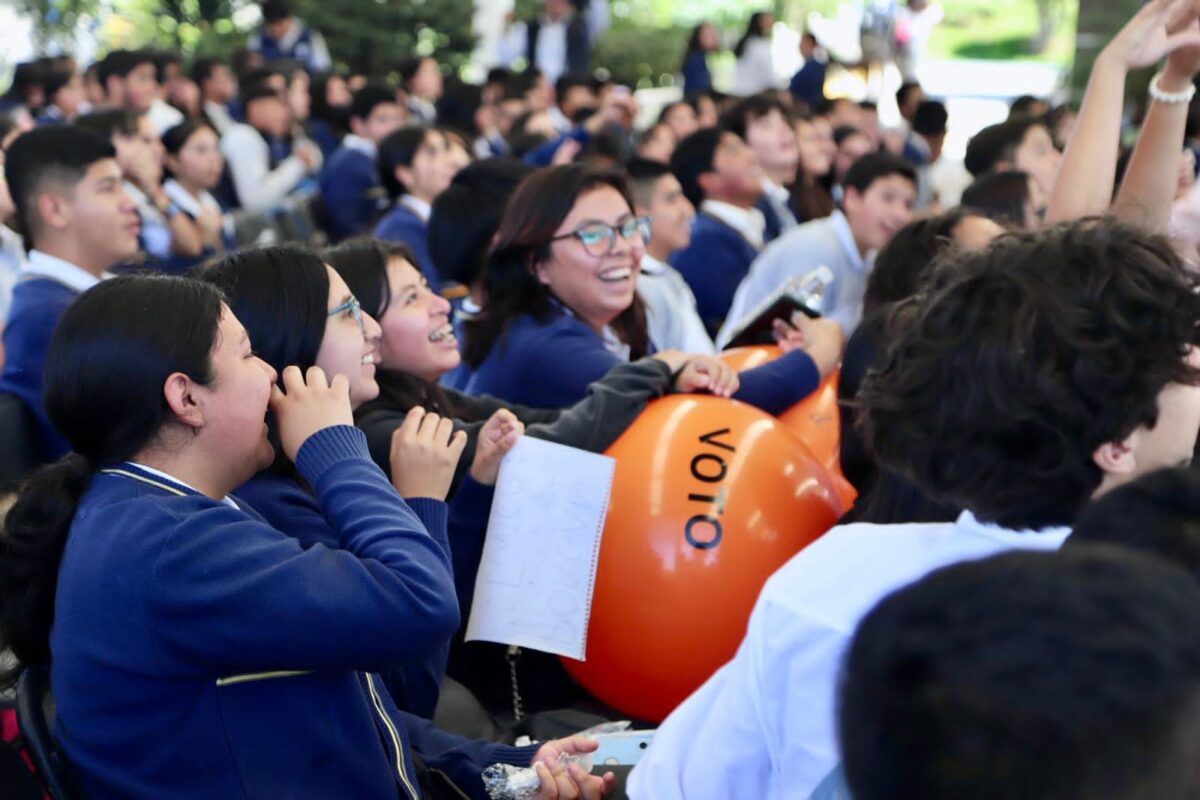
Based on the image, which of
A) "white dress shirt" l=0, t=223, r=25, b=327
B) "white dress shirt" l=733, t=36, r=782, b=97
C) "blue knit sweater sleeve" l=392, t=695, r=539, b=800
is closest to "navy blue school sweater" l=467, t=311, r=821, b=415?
"blue knit sweater sleeve" l=392, t=695, r=539, b=800

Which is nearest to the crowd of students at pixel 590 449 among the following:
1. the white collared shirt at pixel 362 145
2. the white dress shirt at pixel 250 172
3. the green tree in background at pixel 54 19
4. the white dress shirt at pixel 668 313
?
the white dress shirt at pixel 668 313

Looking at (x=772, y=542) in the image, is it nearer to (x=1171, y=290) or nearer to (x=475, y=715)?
(x=475, y=715)

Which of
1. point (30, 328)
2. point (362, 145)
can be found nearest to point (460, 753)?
point (30, 328)

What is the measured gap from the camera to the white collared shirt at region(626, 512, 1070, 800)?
1332 mm

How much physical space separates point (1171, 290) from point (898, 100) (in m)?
11.5

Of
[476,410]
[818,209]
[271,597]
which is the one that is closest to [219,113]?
[818,209]

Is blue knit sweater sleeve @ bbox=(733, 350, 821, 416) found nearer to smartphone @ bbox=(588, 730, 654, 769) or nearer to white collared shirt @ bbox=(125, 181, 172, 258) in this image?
smartphone @ bbox=(588, 730, 654, 769)

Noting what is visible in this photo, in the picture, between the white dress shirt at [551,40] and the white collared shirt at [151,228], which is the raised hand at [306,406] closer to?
the white collared shirt at [151,228]

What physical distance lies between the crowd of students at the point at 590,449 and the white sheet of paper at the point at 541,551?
41 mm

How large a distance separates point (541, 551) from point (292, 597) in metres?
0.79

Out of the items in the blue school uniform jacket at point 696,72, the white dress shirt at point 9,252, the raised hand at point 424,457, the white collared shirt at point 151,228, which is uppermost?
the raised hand at point 424,457

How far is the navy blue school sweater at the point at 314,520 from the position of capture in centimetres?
185

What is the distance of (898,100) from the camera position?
12.4 metres

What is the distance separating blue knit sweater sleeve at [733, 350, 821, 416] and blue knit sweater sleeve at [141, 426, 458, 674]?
130cm
